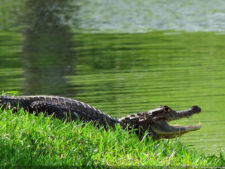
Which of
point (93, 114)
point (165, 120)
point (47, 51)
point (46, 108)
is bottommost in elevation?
point (47, 51)

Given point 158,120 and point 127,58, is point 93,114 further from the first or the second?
point 127,58

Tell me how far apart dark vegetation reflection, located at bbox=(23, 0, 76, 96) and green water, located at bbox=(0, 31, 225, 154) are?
28mm

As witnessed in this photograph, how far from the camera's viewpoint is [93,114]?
8547 mm

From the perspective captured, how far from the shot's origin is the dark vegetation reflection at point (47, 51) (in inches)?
573

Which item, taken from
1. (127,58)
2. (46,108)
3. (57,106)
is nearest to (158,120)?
(57,106)

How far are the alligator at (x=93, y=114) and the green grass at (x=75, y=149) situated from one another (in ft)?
3.02

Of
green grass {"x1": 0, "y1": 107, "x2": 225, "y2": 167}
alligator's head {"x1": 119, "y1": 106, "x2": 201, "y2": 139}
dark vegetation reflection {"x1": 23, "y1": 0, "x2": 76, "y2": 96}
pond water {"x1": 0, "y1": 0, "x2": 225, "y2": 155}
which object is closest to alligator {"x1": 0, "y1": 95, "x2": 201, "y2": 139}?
alligator's head {"x1": 119, "y1": 106, "x2": 201, "y2": 139}

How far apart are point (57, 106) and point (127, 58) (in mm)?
9725

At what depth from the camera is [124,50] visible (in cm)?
1986

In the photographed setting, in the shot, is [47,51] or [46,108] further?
[47,51]

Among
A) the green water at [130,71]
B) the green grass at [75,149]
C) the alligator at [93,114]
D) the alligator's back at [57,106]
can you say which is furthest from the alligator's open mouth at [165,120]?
the green grass at [75,149]

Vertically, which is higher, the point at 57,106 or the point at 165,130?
the point at 57,106

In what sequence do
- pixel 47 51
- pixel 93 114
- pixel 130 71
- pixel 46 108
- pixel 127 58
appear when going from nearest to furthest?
1. pixel 46 108
2. pixel 93 114
3. pixel 130 71
4. pixel 127 58
5. pixel 47 51

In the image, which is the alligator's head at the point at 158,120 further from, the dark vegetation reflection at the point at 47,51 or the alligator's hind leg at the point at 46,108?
the dark vegetation reflection at the point at 47,51
